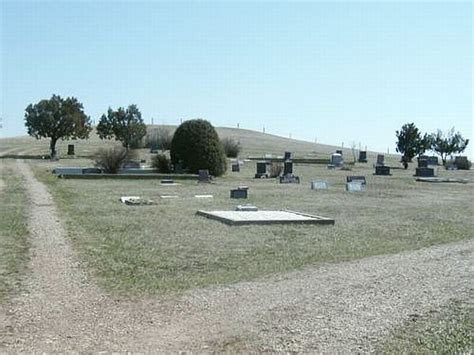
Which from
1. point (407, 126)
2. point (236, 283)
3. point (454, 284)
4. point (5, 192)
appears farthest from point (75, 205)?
point (407, 126)

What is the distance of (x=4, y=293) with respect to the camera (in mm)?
8234

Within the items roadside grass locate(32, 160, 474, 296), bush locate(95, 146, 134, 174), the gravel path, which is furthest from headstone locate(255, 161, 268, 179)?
the gravel path

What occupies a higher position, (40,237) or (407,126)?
(407,126)

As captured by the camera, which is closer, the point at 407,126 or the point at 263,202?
the point at 263,202

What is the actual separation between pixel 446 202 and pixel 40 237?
15.4m

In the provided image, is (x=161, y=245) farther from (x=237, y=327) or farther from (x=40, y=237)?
(x=237, y=327)

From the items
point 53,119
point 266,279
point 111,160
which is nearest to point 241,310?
point 266,279

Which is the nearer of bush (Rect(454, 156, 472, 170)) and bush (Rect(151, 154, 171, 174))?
bush (Rect(151, 154, 171, 174))

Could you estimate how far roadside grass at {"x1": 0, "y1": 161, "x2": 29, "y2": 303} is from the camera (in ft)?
29.4

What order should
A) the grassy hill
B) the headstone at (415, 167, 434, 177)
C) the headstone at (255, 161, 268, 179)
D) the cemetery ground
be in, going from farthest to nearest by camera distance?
the grassy hill
the headstone at (415, 167, 434, 177)
the headstone at (255, 161, 268, 179)
the cemetery ground

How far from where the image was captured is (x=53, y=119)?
190ft

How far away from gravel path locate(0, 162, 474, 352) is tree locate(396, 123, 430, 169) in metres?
51.3

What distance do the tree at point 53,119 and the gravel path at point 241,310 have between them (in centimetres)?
4899

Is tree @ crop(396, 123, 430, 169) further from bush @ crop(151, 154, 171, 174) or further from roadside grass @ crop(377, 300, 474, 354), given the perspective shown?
roadside grass @ crop(377, 300, 474, 354)
